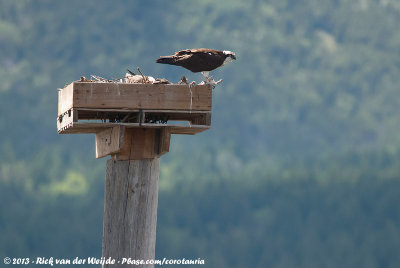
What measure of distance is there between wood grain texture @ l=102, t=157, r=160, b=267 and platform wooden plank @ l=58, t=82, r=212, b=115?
16.3 inches

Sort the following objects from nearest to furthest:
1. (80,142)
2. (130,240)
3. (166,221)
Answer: (130,240)
(166,221)
(80,142)

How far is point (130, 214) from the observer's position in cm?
471

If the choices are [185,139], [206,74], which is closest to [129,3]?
[185,139]

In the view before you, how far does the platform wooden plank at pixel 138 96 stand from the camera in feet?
15.6

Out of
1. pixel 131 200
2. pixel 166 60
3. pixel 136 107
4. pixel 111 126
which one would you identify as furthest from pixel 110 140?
pixel 166 60

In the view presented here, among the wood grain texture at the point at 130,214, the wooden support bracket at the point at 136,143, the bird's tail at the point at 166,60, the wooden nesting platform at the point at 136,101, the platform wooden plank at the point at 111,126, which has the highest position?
the bird's tail at the point at 166,60

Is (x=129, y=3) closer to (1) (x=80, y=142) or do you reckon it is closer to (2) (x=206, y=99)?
(1) (x=80, y=142)

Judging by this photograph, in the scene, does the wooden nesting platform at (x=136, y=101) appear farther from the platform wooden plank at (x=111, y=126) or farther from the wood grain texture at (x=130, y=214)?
the wood grain texture at (x=130, y=214)

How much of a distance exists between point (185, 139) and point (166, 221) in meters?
3.02

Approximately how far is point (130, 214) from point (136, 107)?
0.67 meters

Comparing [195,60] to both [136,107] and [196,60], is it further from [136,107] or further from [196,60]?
[136,107]

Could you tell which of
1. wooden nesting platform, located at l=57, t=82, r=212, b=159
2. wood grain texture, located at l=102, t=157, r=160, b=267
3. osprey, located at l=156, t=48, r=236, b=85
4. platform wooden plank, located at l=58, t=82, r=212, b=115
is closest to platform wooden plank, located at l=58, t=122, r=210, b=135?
wooden nesting platform, located at l=57, t=82, r=212, b=159

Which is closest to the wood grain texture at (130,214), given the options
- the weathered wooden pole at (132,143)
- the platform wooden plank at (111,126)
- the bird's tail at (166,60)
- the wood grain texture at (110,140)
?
the weathered wooden pole at (132,143)

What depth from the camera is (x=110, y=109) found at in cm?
480
